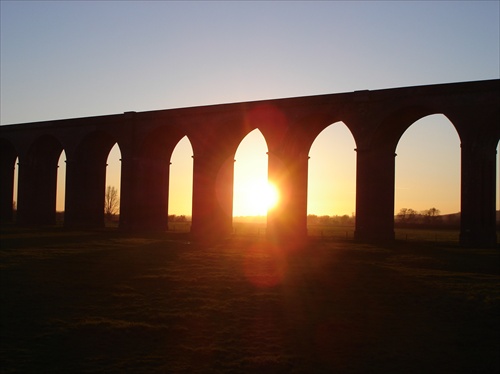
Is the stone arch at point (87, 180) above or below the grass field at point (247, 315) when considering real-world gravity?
above

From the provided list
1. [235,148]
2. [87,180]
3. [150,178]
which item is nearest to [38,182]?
[87,180]

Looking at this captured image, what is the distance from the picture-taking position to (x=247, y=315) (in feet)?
46.8

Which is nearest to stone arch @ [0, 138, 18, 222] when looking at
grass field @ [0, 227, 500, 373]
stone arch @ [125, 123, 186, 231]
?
stone arch @ [125, 123, 186, 231]

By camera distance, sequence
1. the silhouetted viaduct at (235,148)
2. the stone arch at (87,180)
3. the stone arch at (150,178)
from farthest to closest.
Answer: the stone arch at (87,180) → the stone arch at (150,178) → the silhouetted viaduct at (235,148)

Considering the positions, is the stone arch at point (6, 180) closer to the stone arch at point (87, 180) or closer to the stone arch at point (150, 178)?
the stone arch at point (87, 180)

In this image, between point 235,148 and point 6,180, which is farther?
point 6,180

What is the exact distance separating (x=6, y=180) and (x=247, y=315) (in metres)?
45.6

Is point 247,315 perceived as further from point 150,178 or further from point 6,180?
point 6,180

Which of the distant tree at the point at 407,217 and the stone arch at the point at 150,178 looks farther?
the distant tree at the point at 407,217

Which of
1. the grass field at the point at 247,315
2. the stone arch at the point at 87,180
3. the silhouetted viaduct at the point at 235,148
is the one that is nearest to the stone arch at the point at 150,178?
the silhouetted viaduct at the point at 235,148

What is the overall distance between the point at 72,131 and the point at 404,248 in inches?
1118

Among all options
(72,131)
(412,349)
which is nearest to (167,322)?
(412,349)

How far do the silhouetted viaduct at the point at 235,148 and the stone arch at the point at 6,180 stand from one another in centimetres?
219

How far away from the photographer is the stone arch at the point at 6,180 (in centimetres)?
5341
